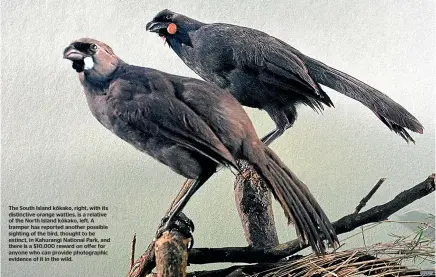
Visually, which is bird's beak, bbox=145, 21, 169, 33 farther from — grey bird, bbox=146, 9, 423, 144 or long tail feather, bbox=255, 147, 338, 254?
long tail feather, bbox=255, 147, 338, 254

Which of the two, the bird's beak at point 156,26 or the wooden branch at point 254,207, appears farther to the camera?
the bird's beak at point 156,26

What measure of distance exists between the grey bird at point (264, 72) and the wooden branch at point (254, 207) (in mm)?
180

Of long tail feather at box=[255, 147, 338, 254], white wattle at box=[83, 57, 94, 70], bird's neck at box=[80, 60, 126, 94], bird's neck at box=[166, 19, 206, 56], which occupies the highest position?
bird's neck at box=[166, 19, 206, 56]

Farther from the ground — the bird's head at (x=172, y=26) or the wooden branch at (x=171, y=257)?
A: the bird's head at (x=172, y=26)

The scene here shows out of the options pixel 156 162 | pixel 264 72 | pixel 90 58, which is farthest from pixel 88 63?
pixel 264 72

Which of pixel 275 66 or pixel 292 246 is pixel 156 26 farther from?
pixel 292 246

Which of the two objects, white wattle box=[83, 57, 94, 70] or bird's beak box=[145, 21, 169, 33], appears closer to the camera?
white wattle box=[83, 57, 94, 70]

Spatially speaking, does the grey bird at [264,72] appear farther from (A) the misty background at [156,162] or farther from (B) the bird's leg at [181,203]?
(B) the bird's leg at [181,203]

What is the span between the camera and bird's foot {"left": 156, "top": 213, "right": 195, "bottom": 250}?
1.84m

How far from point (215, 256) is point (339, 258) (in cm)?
34

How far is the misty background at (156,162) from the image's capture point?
7.00 ft

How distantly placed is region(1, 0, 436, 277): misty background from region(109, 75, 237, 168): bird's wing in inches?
14.4

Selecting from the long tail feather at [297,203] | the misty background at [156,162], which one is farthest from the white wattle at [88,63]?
the long tail feather at [297,203]

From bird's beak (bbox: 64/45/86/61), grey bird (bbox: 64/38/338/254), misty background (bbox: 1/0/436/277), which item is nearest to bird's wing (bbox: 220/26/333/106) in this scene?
misty background (bbox: 1/0/436/277)
